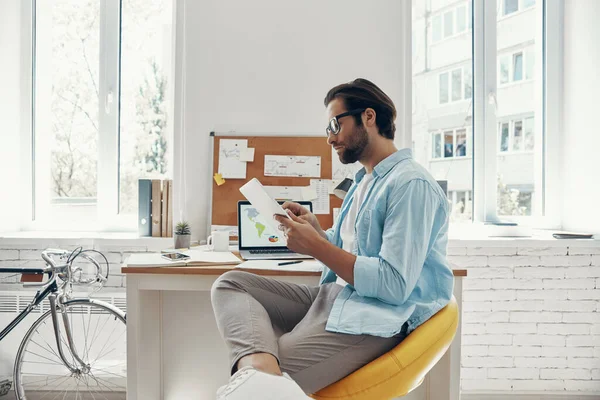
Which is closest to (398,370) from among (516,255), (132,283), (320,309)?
(320,309)

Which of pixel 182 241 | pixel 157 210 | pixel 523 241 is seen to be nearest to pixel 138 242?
pixel 157 210

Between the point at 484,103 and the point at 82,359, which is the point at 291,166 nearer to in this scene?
the point at 484,103

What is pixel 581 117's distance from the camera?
2840 mm

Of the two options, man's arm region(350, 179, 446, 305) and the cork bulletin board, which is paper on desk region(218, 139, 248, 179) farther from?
man's arm region(350, 179, 446, 305)

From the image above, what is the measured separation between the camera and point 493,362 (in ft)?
8.96

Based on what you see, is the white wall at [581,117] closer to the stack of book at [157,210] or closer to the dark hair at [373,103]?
the dark hair at [373,103]

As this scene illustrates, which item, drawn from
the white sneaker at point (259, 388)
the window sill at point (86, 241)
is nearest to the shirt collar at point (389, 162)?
the white sneaker at point (259, 388)

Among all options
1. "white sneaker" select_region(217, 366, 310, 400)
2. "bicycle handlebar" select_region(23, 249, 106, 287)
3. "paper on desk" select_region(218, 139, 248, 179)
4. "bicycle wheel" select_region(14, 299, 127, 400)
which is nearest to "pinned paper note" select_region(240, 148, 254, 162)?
"paper on desk" select_region(218, 139, 248, 179)

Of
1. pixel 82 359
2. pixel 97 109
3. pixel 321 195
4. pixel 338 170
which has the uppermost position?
pixel 97 109

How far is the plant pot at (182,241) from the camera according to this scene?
249 centimetres

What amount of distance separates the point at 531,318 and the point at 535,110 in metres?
1.20

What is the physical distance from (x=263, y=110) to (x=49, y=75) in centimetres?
132

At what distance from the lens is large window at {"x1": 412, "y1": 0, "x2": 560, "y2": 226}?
3025 millimetres

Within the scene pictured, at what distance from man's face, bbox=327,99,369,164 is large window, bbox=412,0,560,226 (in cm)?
147
